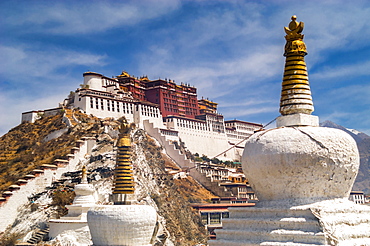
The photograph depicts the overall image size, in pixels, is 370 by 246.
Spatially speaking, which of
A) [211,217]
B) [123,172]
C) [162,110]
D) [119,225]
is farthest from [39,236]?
[162,110]

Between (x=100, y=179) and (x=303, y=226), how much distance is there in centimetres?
3235

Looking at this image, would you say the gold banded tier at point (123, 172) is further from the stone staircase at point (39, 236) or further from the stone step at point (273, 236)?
the stone step at point (273, 236)

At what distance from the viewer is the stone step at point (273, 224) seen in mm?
10109

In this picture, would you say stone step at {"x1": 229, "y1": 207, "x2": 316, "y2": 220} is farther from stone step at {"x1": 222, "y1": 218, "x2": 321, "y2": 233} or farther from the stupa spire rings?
the stupa spire rings

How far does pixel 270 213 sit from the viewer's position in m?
10.9

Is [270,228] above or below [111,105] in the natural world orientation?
below

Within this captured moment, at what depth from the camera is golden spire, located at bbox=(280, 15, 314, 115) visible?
11.8 m

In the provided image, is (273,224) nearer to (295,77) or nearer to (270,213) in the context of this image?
(270,213)

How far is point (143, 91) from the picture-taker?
69250mm

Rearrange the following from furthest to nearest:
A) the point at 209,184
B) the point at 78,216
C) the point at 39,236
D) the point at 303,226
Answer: the point at 209,184 < the point at 39,236 < the point at 78,216 < the point at 303,226

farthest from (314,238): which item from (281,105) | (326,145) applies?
(281,105)

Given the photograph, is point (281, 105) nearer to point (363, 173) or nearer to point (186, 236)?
point (186, 236)

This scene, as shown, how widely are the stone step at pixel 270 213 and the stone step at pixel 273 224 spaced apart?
0.43 feet

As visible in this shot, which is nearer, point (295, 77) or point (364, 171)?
point (295, 77)
